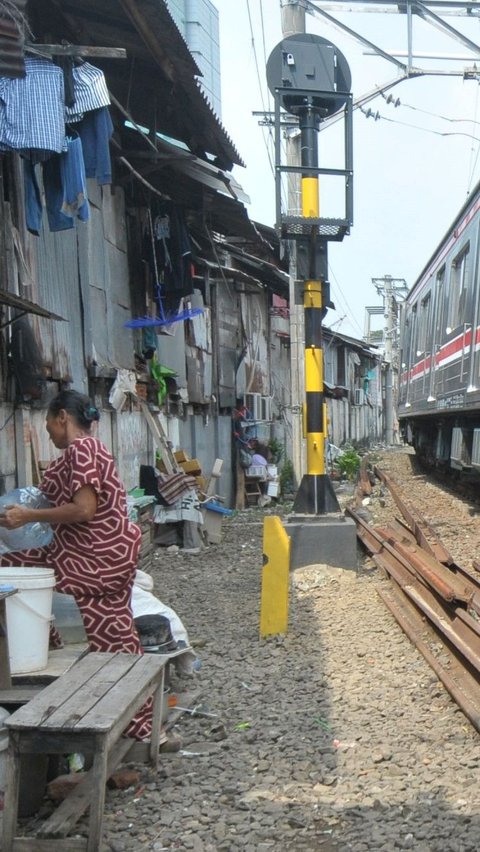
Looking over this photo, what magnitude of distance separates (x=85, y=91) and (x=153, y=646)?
3749 mm

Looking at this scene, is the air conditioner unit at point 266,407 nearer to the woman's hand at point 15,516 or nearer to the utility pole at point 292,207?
the utility pole at point 292,207

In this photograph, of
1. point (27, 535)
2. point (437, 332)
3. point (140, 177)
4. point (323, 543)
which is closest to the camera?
point (27, 535)

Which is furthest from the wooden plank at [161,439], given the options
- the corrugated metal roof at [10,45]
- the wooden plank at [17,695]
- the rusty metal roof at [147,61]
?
the wooden plank at [17,695]

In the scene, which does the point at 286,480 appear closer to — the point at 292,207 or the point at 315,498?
the point at 292,207

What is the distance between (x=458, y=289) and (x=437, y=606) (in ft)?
21.7

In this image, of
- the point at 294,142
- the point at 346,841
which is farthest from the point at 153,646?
the point at 294,142

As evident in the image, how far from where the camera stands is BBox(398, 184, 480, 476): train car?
9922 millimetres

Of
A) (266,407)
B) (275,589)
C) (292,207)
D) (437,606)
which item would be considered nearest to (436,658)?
(437,606)

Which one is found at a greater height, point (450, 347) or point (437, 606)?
point (450, 347)

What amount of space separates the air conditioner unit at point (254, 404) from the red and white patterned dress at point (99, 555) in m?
12.3

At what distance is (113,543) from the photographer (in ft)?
12.5

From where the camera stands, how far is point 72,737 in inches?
110

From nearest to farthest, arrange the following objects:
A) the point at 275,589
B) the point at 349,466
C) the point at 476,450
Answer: the point at 275,589
the point at 476,450
the point at 349,466

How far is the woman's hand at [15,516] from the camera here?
12.2ft
